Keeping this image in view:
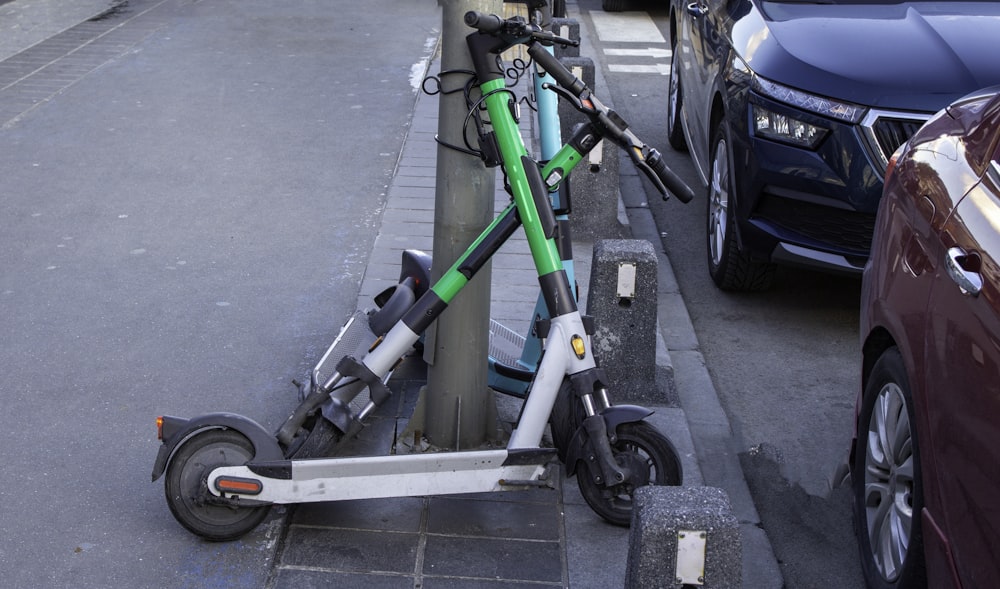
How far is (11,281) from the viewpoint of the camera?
19.8 ft

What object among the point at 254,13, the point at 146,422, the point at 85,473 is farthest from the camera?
the point at 254,13

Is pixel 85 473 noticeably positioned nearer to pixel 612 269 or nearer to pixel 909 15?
pixel 612 269

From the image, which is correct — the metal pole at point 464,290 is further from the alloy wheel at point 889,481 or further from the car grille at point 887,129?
the car grille at point 887,129

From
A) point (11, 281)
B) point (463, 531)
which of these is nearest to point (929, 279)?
point (463, 531)

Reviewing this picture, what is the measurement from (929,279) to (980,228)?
0.25 metres

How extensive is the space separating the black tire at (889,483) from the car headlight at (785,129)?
1949mm

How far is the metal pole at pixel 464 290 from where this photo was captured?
396 cm

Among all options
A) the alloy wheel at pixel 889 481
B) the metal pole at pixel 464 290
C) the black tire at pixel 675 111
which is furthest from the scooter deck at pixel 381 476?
the black tire at pixel 675 111

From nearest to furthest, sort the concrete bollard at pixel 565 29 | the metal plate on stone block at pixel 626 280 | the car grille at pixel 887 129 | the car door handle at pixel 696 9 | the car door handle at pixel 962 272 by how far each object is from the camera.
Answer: the car door handle at pixel 962 272 < the metal plate on stone block at pixel 626 280 < the car grille at pixel 887 129 < the car door handle at pixel 696 9 < the concrete bollard at pixel 565 29

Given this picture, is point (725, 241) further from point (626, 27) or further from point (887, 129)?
Answer: point (626, 27)

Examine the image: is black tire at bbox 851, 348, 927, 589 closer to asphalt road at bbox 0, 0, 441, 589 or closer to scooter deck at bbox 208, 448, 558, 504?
scooter deck at bbox 208, 448, 558, 504

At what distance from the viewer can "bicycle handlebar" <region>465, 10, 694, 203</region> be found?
361 centimetres

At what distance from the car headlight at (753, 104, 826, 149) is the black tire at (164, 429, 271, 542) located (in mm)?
3060

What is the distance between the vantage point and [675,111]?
905 centimetres
